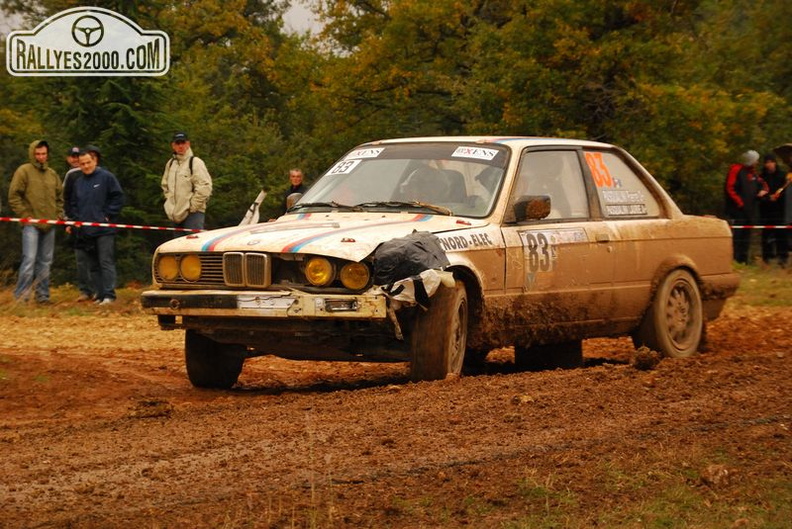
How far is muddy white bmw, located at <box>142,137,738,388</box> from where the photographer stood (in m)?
7.93

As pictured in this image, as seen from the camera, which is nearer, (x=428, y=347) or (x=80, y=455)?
(x=80, y=455)

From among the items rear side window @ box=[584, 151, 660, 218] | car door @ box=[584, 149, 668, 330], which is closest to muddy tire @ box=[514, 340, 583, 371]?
car door @ box=[584, 149, 668, 330]

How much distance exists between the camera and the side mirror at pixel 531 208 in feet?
29.1

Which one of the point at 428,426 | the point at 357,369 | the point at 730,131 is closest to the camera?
the point at 428,426

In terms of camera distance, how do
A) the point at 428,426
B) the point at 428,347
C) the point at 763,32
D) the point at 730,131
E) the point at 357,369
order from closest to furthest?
the point at 428,426 → the point at 428,347 → the point at 357,369 → the point at 730,131 → the point at 763,32

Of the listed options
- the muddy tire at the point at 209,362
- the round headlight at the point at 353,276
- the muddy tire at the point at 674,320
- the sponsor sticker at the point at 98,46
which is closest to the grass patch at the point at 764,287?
the muddy tire at the point at 674,320

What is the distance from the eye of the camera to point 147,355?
11367mm

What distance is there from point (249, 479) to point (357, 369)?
5.39 m

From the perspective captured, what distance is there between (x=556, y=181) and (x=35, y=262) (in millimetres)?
8313

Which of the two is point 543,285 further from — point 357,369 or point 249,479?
point 249,479

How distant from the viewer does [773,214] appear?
65.3ft

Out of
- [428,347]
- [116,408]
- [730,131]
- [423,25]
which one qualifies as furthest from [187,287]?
[423,25]

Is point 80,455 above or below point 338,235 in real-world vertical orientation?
below

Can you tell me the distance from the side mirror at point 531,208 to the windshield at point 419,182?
0.62 feet
